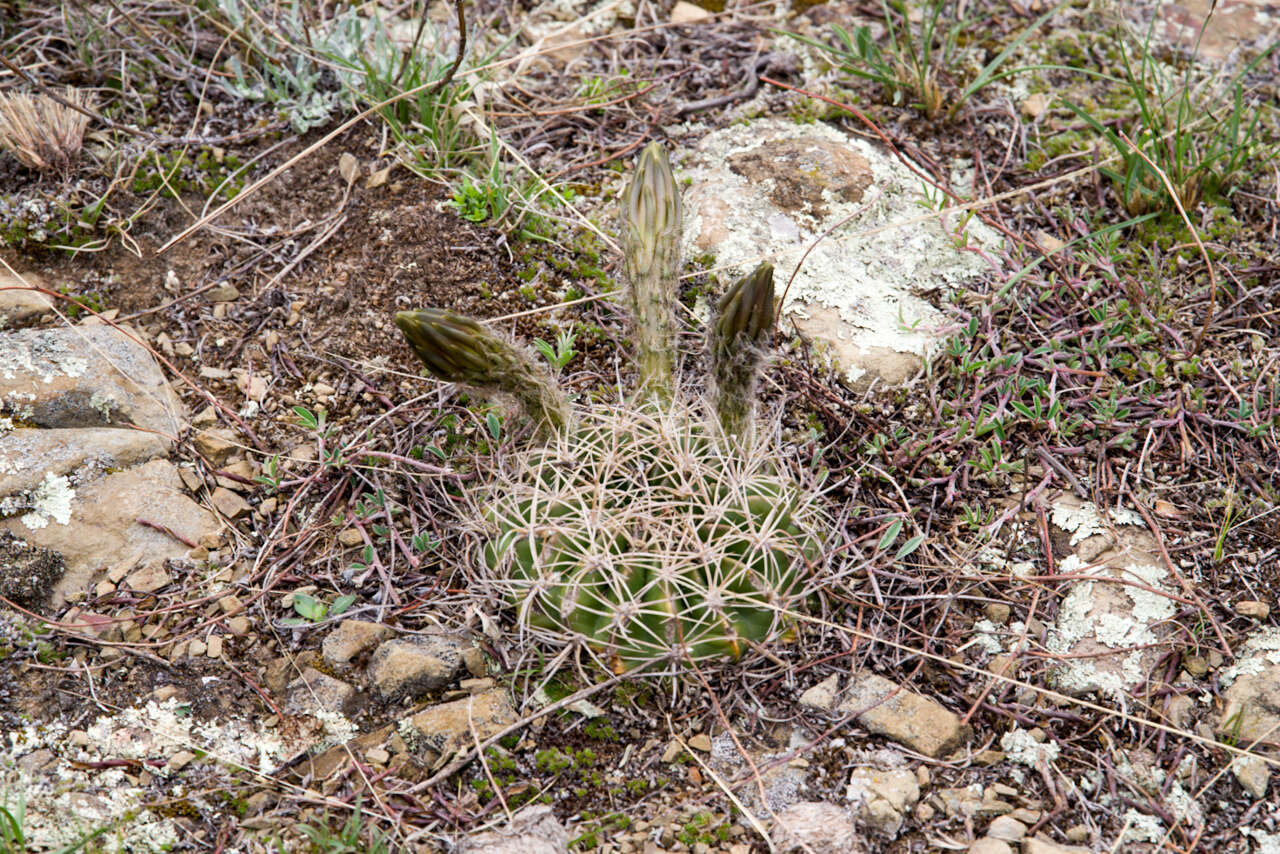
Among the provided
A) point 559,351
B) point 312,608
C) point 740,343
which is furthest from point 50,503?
point 740,343

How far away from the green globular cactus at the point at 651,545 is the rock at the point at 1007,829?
2.27 feet

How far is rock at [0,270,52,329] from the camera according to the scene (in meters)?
3.30

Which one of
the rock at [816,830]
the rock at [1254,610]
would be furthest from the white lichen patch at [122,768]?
the rock at [1254,610]

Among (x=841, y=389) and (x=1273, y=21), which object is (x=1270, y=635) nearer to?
(x=841, y=389)

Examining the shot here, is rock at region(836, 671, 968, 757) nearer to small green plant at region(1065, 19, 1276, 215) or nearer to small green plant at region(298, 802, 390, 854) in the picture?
small green plant at region(298, 802, 390, 854)

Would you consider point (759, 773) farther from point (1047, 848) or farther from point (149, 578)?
point (149, 578)

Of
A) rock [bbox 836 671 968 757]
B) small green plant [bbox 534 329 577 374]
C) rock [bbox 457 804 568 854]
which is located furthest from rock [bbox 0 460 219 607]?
rock [bbox 836 671 968 757]

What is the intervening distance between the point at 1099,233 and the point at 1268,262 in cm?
66

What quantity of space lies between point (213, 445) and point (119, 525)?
372 millimetres

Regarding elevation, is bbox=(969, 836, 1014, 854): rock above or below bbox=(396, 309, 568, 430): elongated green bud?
below

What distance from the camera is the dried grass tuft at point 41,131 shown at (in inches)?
136

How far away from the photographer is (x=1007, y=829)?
245 centimetres

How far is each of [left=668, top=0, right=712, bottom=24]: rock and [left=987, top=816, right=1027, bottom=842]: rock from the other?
10.8ft

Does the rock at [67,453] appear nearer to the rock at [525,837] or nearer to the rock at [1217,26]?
the rock at [525,837]
